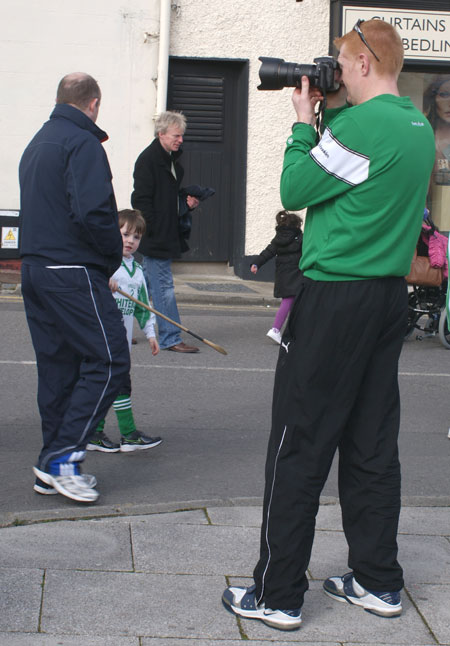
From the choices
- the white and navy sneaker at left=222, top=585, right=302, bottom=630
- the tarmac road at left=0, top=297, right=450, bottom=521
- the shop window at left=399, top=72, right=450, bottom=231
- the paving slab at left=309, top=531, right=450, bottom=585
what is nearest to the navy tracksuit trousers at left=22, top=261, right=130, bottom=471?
the tarmac road at left=0, top=297, right=450, bottom=521

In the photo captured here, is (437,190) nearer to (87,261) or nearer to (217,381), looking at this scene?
(217,381)

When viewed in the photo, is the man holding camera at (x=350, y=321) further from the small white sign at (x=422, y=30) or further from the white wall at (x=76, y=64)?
the small white sign at (x=422, y=30)

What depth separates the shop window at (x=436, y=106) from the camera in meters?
15.0

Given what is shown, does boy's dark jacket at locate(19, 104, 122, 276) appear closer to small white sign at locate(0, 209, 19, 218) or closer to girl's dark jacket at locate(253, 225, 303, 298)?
girl's dark jacket at locate(253, 225, 303, 298)

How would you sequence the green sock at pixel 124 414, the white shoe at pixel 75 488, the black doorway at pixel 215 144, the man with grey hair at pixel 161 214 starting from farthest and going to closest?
the black doorway at pixel 215 144 < the man with grey hair at pixel 161 214 < the green sock at pixel 124 414 < the white shoe at pixel 75 488

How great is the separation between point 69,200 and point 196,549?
166 centimetres

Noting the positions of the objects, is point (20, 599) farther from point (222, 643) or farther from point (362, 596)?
point (362, 596)

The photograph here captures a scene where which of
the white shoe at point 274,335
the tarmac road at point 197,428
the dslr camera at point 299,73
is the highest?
the dslr camera at point 299,73

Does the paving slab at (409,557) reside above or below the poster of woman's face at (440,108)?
below

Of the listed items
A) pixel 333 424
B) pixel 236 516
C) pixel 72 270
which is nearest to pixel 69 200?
pixel 72 270

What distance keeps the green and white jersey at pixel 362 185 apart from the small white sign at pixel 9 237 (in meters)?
10.3

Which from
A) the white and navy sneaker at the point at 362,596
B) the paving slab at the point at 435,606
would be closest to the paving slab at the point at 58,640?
the white and navy sneaker at the point at 362,596

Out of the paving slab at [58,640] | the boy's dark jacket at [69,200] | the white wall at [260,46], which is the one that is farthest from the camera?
the white wall at [260,46]

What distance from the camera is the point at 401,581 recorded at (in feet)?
11.6
